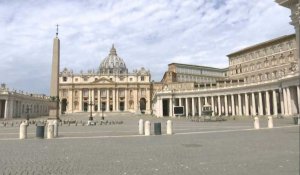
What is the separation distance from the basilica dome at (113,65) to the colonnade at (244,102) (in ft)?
217

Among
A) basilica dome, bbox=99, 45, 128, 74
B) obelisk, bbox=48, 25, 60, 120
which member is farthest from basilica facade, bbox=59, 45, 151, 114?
obelisk, bbox=48, 25, 60, 120

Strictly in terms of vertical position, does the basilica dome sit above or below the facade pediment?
above

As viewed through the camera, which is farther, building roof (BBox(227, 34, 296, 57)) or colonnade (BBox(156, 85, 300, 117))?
building roof (BBox(227, 34, 296, 57))

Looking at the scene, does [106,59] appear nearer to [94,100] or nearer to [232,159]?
[94,100]

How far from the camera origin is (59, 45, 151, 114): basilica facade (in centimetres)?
14425

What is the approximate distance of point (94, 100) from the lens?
143 metres

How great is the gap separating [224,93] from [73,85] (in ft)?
287

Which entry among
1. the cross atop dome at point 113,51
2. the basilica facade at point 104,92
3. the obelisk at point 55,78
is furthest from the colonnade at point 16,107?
the cross atop dome at point 113,51

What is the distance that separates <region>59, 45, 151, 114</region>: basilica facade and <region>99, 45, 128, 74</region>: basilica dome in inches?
656

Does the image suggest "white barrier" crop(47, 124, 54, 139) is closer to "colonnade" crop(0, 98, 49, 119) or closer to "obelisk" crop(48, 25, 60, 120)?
"obelisk" crop(48, 25, 60, 120)

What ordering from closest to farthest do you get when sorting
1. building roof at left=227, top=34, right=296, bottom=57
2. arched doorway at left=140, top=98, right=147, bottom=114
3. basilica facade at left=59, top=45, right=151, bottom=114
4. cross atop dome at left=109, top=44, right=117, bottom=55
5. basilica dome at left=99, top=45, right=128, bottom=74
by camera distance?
building roof at left=227, top=34, right=296, bottom=57
basilica facade at left=59, top=45, right=151, bottom=114
arched doorway at left=140, top=98, right=147, bottom=114
basilica dome at left=99, top=45, right=128, bottom=74
cross atop dome at left=109, top=44, right=117, bottom=55

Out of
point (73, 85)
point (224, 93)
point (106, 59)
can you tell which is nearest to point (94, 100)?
point (73, 85)

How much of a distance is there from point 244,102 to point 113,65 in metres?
105

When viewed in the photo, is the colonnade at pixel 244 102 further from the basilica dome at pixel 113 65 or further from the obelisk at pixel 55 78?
the basilica dome at pixel 113 65
